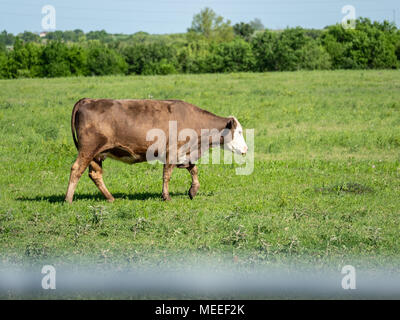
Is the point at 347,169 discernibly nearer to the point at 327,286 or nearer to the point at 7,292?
the point at 327,286

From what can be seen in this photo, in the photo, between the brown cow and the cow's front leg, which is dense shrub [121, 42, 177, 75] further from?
the cow's front leg

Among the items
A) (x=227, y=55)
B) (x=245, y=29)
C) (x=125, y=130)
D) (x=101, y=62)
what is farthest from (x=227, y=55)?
(x=125, y=130)

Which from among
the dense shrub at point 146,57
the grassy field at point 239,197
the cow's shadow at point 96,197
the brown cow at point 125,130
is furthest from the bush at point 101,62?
the brown cow at point 125,130

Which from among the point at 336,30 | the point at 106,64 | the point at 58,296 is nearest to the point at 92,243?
the point at 58,296

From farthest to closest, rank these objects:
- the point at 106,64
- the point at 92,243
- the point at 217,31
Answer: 1. the point at 217,31
2. the point at 106,64
3. the point at 92,243

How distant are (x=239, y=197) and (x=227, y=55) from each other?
72.8m

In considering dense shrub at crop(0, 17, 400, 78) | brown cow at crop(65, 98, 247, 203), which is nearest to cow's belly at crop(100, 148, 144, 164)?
brown cow at crop(65, 98, 247, 203)

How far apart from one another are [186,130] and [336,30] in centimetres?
8735

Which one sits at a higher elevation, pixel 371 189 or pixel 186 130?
pixel 186 130

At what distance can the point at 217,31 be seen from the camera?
14175 centimetres

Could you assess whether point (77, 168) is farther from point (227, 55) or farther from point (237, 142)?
point (227, 55)

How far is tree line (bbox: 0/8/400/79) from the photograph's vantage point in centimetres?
7084

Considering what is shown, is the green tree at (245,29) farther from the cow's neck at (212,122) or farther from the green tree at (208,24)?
the cow's neck at (212,122)

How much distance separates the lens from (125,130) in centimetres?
1107
